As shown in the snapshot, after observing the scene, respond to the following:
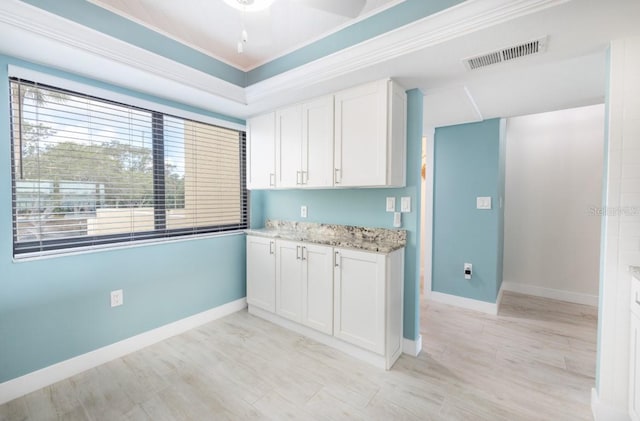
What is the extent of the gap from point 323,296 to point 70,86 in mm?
2595

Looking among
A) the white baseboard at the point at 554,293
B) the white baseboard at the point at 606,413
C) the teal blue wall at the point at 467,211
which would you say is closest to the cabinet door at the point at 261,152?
the teal blue wall at the point at 467,211

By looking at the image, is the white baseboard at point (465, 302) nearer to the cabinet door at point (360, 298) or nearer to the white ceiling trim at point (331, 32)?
the cabinet door at point (360, 298)

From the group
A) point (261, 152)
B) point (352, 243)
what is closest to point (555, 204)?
point (352, 243)

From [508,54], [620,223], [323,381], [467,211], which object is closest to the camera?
[620,223]

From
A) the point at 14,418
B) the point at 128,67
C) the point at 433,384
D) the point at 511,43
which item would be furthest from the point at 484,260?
the point at 14,418

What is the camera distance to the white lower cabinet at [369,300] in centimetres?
215

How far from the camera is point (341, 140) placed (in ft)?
7.81

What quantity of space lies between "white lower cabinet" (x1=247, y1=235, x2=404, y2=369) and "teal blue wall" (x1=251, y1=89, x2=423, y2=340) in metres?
0.10

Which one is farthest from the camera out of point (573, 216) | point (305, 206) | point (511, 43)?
point (573, 216)

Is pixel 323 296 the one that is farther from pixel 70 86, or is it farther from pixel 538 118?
pixel 538 118

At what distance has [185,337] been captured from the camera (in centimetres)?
268

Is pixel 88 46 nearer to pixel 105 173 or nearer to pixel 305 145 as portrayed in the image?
pixel 105 173

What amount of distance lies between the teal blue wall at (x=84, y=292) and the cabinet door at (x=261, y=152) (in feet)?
1.88

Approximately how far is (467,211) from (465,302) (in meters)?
1.12
